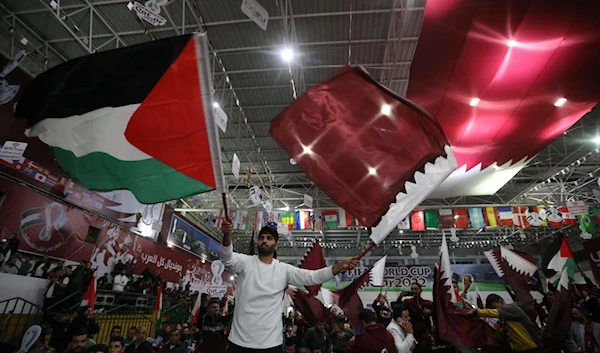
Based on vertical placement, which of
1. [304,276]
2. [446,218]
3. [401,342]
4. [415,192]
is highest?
[446,218]

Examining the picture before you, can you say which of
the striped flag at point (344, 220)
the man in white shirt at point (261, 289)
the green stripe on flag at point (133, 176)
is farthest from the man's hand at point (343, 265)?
the striped flag at point (344, 220)

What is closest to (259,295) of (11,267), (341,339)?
(341,339)

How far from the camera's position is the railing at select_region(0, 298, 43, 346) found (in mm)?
5855

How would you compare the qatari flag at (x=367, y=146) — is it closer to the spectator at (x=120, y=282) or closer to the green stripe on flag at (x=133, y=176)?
the green stripe on flag at (x=133, y=176)

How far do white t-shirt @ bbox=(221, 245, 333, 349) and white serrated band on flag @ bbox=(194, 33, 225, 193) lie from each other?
50 centimetres

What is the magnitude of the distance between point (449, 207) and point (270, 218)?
26.0 feet

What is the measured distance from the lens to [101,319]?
7.55m

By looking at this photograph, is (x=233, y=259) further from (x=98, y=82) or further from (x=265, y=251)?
(x=98, y=82)

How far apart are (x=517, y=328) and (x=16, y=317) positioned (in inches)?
325

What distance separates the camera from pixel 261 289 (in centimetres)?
200

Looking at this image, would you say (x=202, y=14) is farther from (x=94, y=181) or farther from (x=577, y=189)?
(x=577, y=189)

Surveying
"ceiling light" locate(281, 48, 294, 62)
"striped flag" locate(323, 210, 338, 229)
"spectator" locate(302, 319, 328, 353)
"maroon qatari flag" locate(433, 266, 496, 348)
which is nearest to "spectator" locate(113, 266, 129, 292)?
"spectator" locate(302, 319, 328, 353)

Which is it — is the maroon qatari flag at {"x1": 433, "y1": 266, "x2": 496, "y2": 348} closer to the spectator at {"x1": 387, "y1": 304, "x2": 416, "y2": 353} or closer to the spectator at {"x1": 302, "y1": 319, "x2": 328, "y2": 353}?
the spectator at {"x1": 387, "y1": 304, "x2": 416, "y2": 353}

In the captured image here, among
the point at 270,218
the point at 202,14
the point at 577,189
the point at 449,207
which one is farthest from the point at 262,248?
the point at 577,189
